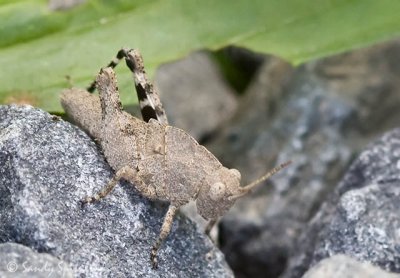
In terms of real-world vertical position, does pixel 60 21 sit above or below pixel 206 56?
above

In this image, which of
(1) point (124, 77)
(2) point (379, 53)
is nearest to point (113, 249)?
(1) point (124, 77)

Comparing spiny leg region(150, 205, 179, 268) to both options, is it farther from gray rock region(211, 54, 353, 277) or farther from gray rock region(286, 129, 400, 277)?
gray rock region(211, 54, 353, 277)

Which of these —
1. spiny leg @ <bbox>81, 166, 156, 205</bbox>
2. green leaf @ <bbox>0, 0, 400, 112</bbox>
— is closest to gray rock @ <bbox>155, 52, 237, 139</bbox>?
green leaf @ <bbox>0, 0, 400, 112</bbox>

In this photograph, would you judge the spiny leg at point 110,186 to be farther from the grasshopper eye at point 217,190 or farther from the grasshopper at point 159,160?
the grasshopper eye at point 217,190

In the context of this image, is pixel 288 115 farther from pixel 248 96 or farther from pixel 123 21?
pixel 123 21

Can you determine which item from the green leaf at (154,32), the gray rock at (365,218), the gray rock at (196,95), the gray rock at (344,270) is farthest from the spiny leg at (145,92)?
the gray rock at (196,95)

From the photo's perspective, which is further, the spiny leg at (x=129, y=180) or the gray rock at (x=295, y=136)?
the gray rock at (x=295, y=136)
